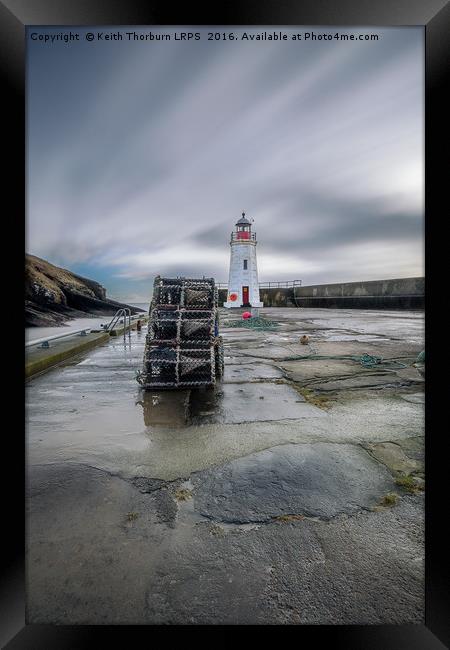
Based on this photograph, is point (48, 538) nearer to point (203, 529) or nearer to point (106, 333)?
point (203, 529)

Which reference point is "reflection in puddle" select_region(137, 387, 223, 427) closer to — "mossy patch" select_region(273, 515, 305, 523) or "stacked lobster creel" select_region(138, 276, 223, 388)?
"stacked lobster creel" select_region(138, 276, 223, 388)

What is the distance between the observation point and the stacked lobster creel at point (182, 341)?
5.35m

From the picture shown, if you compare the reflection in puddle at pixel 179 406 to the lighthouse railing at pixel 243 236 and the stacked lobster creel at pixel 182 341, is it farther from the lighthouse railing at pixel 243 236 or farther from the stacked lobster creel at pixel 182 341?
the lighthouse railing at pixel 243 236

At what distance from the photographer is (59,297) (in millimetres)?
31203

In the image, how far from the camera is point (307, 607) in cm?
156

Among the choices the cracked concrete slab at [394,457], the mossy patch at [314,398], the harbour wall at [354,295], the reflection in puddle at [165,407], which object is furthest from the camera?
the harbour wall at [354,295]

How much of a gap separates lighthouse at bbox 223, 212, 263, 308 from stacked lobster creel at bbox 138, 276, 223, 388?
31.7 metres

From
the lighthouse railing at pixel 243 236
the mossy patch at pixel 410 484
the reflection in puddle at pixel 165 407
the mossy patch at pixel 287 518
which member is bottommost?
the mossy patch at pixel 287 518

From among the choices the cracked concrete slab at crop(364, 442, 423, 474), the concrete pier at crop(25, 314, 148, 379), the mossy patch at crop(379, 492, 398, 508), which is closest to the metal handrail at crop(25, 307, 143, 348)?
the concrete pier at crop(25, 314, 148, 379)

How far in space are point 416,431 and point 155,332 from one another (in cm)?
412

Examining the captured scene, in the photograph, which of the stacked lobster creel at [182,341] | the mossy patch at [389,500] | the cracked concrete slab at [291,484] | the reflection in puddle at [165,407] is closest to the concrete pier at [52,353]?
the stacked lobster creel at [182,341]
